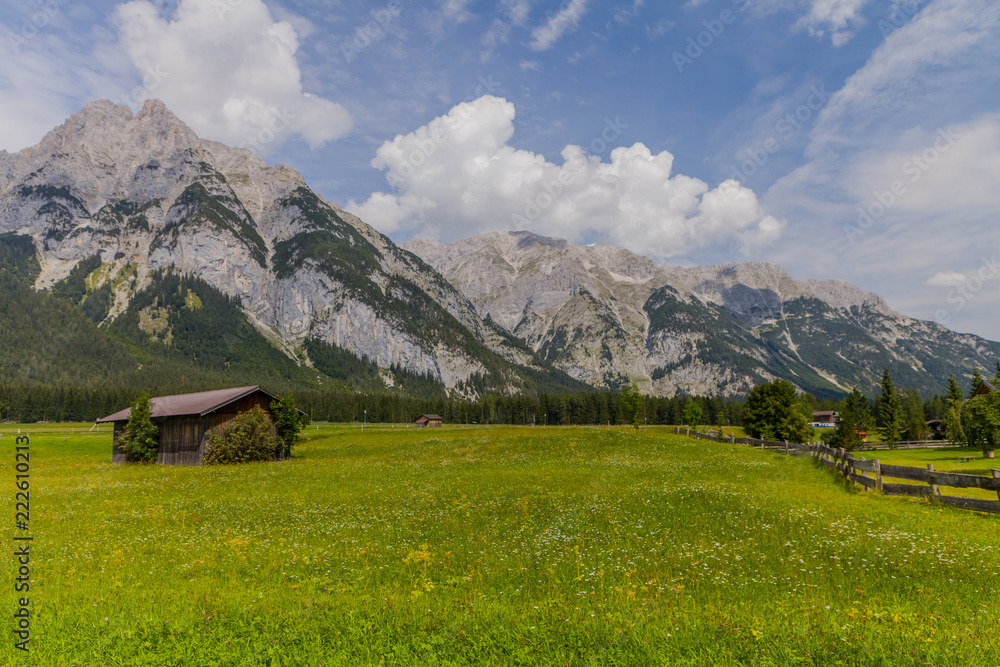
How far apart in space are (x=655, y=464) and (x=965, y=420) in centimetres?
5855

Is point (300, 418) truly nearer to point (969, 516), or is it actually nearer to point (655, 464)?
point (655, 464)

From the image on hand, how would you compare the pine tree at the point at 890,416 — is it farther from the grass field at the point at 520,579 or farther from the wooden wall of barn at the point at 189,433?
the wooden wall of barn at the point at 189,433

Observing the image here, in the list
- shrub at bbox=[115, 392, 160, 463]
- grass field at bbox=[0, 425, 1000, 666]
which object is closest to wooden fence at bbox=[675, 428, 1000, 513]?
grass field at bbox=[0, 425, 1000, 666]

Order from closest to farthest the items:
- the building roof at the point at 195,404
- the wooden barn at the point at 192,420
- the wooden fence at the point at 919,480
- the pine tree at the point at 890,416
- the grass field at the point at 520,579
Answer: the grass field at the point at 520,579 < the wooden fence at the point at 919,480 < the wooden barn at the point at 192,420 < the building roof at the point at 195,404 < the pine tree at the point at 890,416

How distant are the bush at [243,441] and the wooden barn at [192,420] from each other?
1052mm

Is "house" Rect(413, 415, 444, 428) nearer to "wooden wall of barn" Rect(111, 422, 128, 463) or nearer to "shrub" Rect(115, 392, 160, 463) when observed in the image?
Result: "wooden wall of barn" Rect(111, 422, 128, 463)

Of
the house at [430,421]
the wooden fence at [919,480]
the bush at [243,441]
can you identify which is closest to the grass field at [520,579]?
the wooden fence at [919,480]

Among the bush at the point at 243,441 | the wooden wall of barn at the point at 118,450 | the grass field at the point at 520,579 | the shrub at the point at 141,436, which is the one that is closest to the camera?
the grass field at the point at 520,579

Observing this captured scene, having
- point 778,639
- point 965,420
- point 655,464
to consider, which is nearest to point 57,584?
point 778,639

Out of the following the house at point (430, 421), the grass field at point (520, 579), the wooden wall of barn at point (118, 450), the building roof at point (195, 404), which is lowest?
the house at point (430, 421)

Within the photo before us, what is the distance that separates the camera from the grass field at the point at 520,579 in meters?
8.20

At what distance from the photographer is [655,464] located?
3784cm

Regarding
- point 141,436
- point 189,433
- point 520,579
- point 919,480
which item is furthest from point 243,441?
point 919,480

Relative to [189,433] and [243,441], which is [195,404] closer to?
[189,433]
